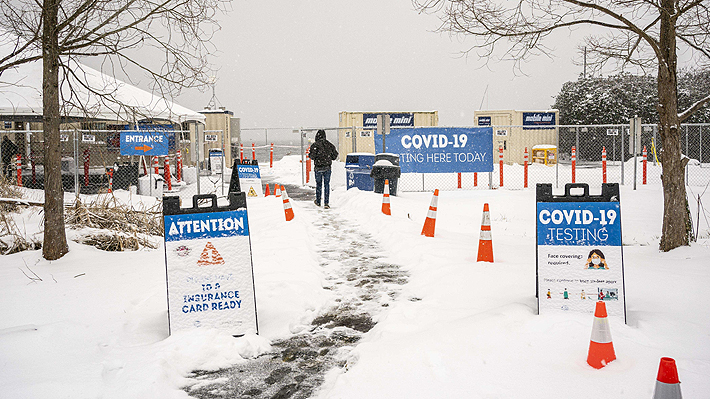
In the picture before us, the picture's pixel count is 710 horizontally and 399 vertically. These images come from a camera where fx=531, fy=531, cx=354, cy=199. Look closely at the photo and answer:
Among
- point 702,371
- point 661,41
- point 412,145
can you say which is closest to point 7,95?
point 412,145

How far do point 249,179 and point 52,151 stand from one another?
8.92 m

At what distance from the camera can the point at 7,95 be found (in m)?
17.6

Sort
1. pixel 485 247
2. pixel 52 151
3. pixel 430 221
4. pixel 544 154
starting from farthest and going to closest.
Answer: pixel 544 154
pixel 430 221
pixel 485 247
pixel 52 151

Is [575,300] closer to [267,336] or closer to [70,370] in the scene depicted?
[267,336]

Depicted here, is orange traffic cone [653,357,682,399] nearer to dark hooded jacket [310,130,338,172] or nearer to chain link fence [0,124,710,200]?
chain link fence [0,124,710,200]

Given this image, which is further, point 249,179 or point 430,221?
point 249,179

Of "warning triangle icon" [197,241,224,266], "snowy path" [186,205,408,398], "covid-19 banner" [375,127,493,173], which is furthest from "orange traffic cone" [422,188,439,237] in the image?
"covid-19 banner" [375,127,493,173]

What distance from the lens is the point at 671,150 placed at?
740 cm

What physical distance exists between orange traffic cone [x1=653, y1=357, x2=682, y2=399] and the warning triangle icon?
10.9 feet

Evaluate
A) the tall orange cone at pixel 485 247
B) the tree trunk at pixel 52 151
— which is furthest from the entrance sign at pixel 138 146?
the tall orange cone at pixel 485 247

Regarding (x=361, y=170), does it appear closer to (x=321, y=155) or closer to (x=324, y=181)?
(x=324, y=181)

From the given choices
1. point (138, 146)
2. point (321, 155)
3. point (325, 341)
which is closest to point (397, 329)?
point (325, 341)

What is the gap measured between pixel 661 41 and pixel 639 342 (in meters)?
5.30

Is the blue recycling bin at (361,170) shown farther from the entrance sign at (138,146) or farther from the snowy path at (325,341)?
the snowy path at (325,341)
